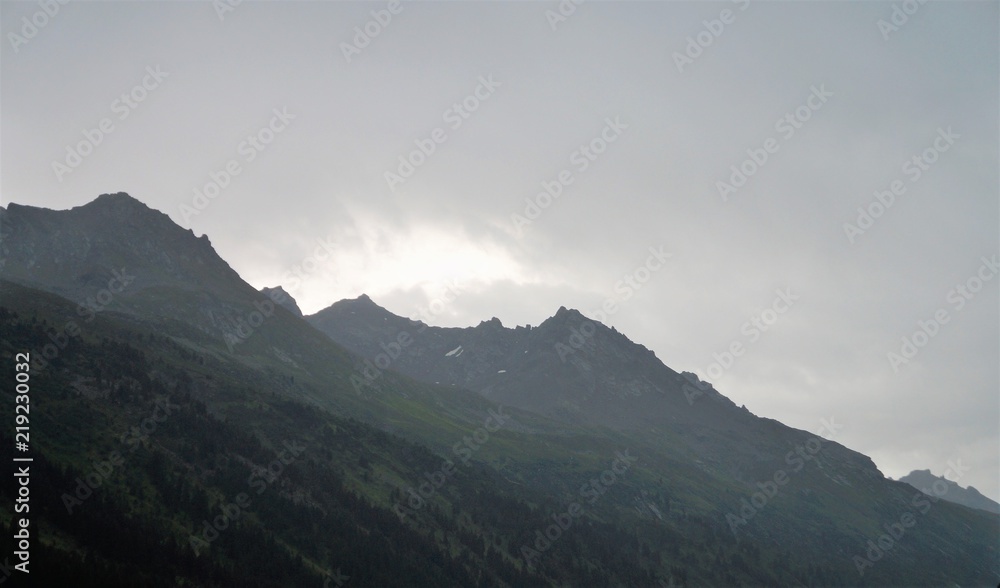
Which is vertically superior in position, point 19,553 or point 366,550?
point 366,550

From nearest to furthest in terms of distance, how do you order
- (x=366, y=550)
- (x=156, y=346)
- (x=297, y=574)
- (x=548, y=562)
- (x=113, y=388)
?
1. (x=297, y=574)
2. (x=366, y=550)
3. (x=113, y=388)
4. (x=548, y=562)
5. (x=156, y=346)

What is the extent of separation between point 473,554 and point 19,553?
96416 mm

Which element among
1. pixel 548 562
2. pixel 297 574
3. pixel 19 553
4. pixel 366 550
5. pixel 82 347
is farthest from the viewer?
pixel 548 562

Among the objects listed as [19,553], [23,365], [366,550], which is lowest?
[19,553]

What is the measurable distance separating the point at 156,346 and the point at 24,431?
290 feet

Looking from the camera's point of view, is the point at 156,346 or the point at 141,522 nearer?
the point at 141,522

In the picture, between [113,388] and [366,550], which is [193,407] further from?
[366,550]

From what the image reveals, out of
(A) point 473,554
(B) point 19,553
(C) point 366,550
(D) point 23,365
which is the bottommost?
(B) point 19,553

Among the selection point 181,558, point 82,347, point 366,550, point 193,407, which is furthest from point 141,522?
point 82,347

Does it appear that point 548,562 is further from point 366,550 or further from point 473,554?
point 366,550

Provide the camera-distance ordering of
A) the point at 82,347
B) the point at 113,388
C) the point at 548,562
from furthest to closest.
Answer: the point at 548,562 → the point at 82,347 → the point at 113,388

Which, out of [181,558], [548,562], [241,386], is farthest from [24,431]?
[548,562]

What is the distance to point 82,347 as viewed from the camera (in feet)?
514

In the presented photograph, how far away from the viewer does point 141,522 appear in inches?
4126
